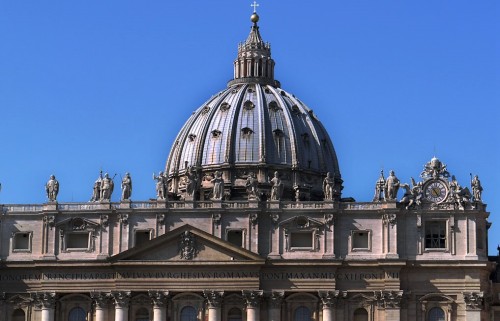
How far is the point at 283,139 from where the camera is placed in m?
182

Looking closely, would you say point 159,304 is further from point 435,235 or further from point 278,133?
point 278,133

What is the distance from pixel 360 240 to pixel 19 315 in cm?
2961

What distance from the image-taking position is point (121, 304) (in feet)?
453

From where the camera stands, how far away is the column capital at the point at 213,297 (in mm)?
137750

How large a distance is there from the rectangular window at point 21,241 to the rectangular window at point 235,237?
675 inches

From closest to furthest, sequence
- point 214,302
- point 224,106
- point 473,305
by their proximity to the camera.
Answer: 1. point 473,305
2. point 214,302
3. point 224,106

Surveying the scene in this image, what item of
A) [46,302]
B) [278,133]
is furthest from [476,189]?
[278,133]

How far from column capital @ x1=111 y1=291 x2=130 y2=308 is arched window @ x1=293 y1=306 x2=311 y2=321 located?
1406cm

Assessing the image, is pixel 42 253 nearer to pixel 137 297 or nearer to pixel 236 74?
pixel 137 297

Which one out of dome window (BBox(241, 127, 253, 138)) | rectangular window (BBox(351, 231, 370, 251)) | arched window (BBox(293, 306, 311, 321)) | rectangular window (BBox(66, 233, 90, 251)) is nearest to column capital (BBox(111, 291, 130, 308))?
rectangular window (BBox(66, 233, 90, 251))

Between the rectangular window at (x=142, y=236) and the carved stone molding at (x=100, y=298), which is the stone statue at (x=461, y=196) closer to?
the rectangular window at (x=142, y=236)

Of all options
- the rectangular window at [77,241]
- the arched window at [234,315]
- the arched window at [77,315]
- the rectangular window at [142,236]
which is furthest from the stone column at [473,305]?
the rectangular window at [77,241]

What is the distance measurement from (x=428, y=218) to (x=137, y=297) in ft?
83.2

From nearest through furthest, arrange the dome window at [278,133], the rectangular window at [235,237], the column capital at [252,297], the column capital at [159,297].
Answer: the column capital at [252,297] < the column capital at [159,297] < the rectangular window at [235,237] < the dome window at [278,133]
